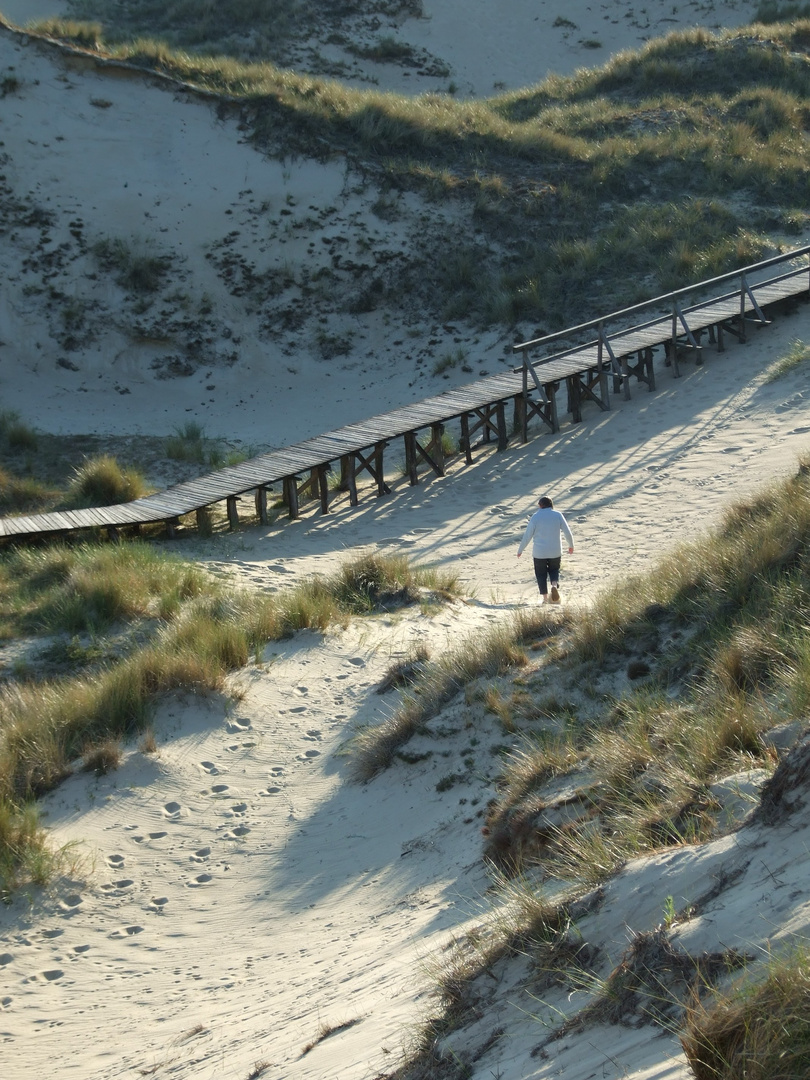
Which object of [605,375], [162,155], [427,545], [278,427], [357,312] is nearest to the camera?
[427,545]

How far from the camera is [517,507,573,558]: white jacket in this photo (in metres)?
9.59

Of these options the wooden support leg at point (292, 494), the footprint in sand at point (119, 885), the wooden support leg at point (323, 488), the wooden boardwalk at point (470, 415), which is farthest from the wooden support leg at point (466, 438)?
the footprint in sand at point (119, 885)

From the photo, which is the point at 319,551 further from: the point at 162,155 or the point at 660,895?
the point at 162,155

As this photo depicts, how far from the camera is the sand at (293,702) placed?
384 centimetres

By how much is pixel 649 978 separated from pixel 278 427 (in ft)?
48.3

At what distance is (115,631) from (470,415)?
713 centimetres

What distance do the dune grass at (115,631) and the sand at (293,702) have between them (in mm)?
217

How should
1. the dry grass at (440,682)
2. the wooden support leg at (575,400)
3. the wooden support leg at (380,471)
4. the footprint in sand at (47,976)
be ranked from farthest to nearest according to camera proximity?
the wooden support leg at (575,400)
the wooden support leg at (380,471)
the dry grass at (440,682)
the footprint in sand at (47,976)

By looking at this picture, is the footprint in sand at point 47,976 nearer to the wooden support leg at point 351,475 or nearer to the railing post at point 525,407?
the wooden support leg at point 351,475

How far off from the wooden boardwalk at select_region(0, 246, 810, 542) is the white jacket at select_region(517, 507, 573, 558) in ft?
12.8

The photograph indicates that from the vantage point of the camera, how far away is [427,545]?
11703 mm

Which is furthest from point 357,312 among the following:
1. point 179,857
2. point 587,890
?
point 587,890

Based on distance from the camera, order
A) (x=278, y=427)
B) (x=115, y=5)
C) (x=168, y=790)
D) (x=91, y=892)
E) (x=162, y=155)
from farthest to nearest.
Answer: (x=115, y=5) < (x=162, y=155) < (x=278, y=427) < (x=168, y=790) < (x=91, y=892)

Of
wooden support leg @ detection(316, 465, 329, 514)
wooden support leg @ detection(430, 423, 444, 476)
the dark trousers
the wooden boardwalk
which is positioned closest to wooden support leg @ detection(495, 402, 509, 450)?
the wooden boardwalk
